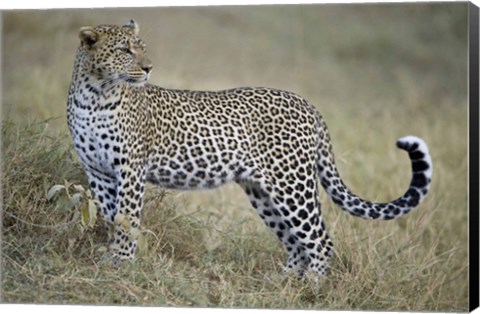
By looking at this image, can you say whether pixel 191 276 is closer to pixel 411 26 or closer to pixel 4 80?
pixel 4 80

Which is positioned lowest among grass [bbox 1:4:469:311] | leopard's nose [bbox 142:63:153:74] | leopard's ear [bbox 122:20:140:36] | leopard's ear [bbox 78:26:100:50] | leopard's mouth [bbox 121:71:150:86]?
grass [bbox 1:4:469:311]

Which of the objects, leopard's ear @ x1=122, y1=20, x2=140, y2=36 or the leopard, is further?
leopard's ear @ x1=122, y1=20, x2=140, y2=36

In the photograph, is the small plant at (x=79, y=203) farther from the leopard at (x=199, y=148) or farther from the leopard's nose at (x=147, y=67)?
the leopard's nose at (x=147, y=67)

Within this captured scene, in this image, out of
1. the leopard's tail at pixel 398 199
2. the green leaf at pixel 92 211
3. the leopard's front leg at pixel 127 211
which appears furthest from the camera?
the leopard's tail at pixel 398 199

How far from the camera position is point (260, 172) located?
332 inches

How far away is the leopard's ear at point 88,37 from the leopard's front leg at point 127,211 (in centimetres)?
86

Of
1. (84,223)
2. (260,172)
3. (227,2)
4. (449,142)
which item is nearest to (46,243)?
(84,223)

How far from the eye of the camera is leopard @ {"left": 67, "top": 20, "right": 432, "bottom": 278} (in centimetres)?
811

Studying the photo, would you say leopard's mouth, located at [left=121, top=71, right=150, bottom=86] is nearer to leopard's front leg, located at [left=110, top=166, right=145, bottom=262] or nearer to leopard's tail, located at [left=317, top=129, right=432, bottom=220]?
leopard's front leg, located at [left=110, top=166, right=145, bottom=262]

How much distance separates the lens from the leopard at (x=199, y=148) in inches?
319

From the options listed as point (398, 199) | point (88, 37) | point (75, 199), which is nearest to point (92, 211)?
point (75, 199)

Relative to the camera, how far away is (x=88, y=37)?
320 inches

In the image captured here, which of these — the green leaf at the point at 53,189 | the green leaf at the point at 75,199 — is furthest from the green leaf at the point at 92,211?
the green leaf at the point at 53,189

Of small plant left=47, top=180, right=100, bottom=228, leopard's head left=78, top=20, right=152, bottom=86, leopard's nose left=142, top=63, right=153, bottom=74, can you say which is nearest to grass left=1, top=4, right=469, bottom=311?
small plant left=47, top=180, right=100, bottom=228
